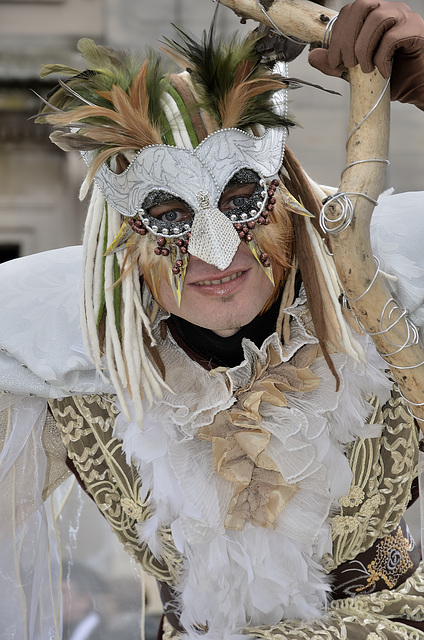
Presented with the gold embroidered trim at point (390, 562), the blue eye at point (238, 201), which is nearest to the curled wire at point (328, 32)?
the blue eye at point (238, 201)

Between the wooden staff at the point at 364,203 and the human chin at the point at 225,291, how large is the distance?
0.89ft

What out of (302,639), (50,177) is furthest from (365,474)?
(50,177)

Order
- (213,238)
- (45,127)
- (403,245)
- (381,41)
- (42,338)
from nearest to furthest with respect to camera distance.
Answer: (381,41)
(213,238)
(403,245)
(42,338)
(45,127)

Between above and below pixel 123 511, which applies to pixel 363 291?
above

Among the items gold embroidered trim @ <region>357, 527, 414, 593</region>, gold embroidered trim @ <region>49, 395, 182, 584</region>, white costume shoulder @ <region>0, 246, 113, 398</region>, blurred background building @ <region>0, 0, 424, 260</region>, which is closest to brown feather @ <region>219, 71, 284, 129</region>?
white costume shoulder @ <region>0, 246, 113, 398</region>

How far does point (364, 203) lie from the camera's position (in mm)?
1083

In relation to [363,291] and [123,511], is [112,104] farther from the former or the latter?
[123,511]

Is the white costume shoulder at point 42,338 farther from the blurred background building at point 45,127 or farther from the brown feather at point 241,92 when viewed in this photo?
the blurred background building at point 45,127

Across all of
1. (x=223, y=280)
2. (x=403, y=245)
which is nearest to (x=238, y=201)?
(x=223, y=280)

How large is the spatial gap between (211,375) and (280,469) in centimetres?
18

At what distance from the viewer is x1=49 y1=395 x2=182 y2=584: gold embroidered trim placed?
160 centimetres

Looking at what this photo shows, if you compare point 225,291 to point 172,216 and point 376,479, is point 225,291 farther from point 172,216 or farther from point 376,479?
point 376,479

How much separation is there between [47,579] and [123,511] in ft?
0.65

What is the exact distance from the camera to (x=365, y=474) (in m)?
1.53
